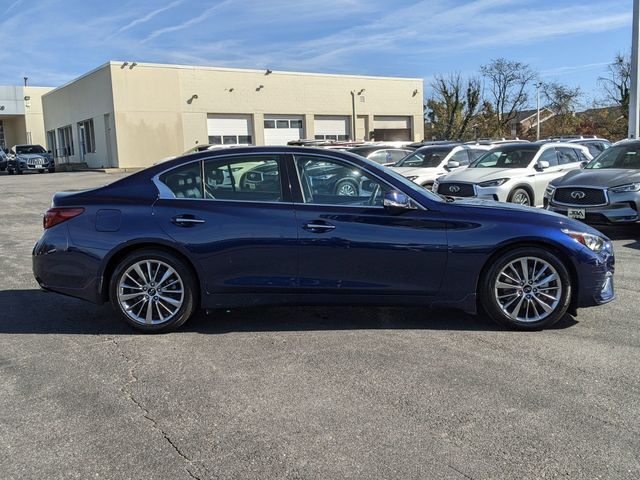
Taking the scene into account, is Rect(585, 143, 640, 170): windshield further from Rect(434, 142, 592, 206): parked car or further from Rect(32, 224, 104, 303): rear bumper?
Rect(32, 224, 104, 303): rear bumper

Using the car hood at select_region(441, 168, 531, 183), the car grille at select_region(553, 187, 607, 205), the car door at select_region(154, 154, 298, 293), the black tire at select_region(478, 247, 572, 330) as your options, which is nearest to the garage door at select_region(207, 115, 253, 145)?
the car hood at select_region(441, 168, 531, 183)

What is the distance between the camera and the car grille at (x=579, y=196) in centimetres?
1013

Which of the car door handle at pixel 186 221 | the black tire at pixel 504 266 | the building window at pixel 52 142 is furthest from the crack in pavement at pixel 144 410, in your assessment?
the building window at pixel 52 142

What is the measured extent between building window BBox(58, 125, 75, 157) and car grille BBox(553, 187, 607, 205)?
4114cm

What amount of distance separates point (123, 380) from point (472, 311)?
2903 millimetres

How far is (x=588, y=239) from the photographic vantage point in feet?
17.1

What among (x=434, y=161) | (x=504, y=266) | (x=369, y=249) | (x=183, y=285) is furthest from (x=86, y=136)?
(x=504, y=266)

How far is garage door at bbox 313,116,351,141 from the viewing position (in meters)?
43.0

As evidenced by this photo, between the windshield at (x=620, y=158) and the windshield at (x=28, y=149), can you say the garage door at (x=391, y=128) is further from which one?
the windshield at (x=620, y=158)

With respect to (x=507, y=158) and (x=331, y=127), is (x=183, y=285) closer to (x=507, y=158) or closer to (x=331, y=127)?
(x=507, y=158)

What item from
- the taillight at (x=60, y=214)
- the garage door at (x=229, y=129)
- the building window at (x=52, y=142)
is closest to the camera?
the taillight at (x=60, y=214)

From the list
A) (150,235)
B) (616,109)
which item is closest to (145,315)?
(150,235)

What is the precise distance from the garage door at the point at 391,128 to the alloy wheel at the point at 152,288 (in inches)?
1617

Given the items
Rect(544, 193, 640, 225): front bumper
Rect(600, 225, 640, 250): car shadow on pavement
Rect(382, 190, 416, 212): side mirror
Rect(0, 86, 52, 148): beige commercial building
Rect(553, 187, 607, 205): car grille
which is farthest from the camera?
Rect(0, 86, 52, 148): beige commercial building
